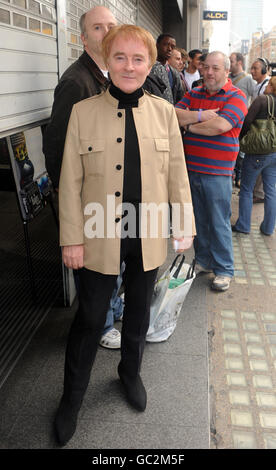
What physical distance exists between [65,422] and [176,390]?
0.74 metres

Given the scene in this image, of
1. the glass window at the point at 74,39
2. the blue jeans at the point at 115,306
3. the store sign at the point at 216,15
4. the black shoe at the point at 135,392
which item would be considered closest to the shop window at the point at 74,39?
the glass window at the point at 74,39

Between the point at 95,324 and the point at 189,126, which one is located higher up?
the point at 189,126

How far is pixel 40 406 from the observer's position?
2.45 m

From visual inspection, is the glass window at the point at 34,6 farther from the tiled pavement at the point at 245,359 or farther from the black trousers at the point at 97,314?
the tiled pavement at the point at 245,359

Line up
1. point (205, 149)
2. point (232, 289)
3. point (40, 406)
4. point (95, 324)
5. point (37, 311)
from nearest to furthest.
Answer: point (95, 324), point (40, 406), point (37, 311), point (205, 149), point (232, 289)

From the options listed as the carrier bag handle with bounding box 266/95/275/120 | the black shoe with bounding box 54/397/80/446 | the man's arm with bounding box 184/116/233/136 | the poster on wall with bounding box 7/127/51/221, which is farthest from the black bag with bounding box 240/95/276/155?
the black shoe with bounding box 54/397/80/446

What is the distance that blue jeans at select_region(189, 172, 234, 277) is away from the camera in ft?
12.4

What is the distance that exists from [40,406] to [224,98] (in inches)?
110

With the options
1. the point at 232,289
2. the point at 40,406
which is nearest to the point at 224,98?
the point at 232,289

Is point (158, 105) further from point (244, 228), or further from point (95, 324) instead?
point (244, 228)

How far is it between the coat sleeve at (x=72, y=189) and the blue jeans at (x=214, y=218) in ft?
6.58

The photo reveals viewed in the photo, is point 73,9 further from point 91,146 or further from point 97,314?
point 97,314

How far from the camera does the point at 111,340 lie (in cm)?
301

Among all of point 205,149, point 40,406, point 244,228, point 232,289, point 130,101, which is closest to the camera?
point 130,101
